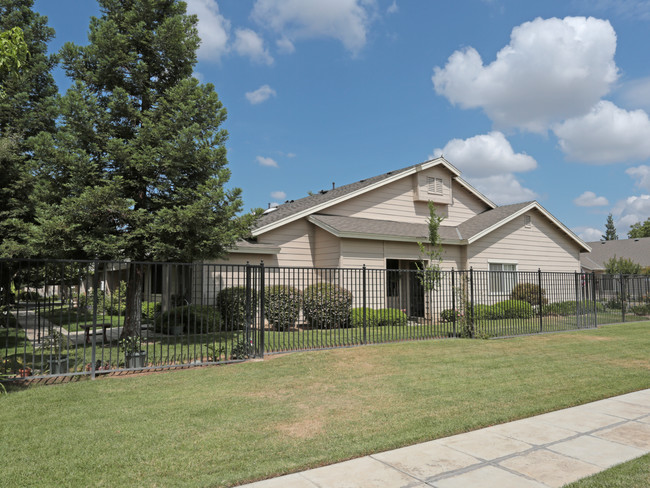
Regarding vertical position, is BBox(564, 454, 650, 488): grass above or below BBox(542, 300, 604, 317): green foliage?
below

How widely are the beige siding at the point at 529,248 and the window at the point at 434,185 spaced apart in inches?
120

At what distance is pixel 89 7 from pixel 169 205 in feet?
20.3

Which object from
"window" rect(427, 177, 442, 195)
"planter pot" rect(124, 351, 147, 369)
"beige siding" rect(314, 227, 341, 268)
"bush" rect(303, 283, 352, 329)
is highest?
"window" rect(427, 177, 442, 195)

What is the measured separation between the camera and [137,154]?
1071cm

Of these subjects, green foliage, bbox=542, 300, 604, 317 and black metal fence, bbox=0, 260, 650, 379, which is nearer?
black metal fence, bbox=0, 260, 650, 379

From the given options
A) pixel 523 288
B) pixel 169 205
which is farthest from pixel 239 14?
pixel 523 288

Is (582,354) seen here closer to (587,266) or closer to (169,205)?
(169,205)

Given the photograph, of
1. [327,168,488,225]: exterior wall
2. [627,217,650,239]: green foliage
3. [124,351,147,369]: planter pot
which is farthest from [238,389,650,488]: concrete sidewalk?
[627,217,650,239]: green foliage

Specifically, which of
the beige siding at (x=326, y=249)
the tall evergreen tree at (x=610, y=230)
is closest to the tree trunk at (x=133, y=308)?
the beige siding at (x=326, y=249)

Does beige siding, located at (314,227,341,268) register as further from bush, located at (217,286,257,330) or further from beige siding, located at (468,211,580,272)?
beige siding, located at (468,211,580,272)

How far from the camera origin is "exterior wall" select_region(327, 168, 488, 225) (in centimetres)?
1911

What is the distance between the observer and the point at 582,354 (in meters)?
10.6

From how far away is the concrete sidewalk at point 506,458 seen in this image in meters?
3.88

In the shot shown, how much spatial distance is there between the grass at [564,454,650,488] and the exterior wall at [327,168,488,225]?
14865mm
